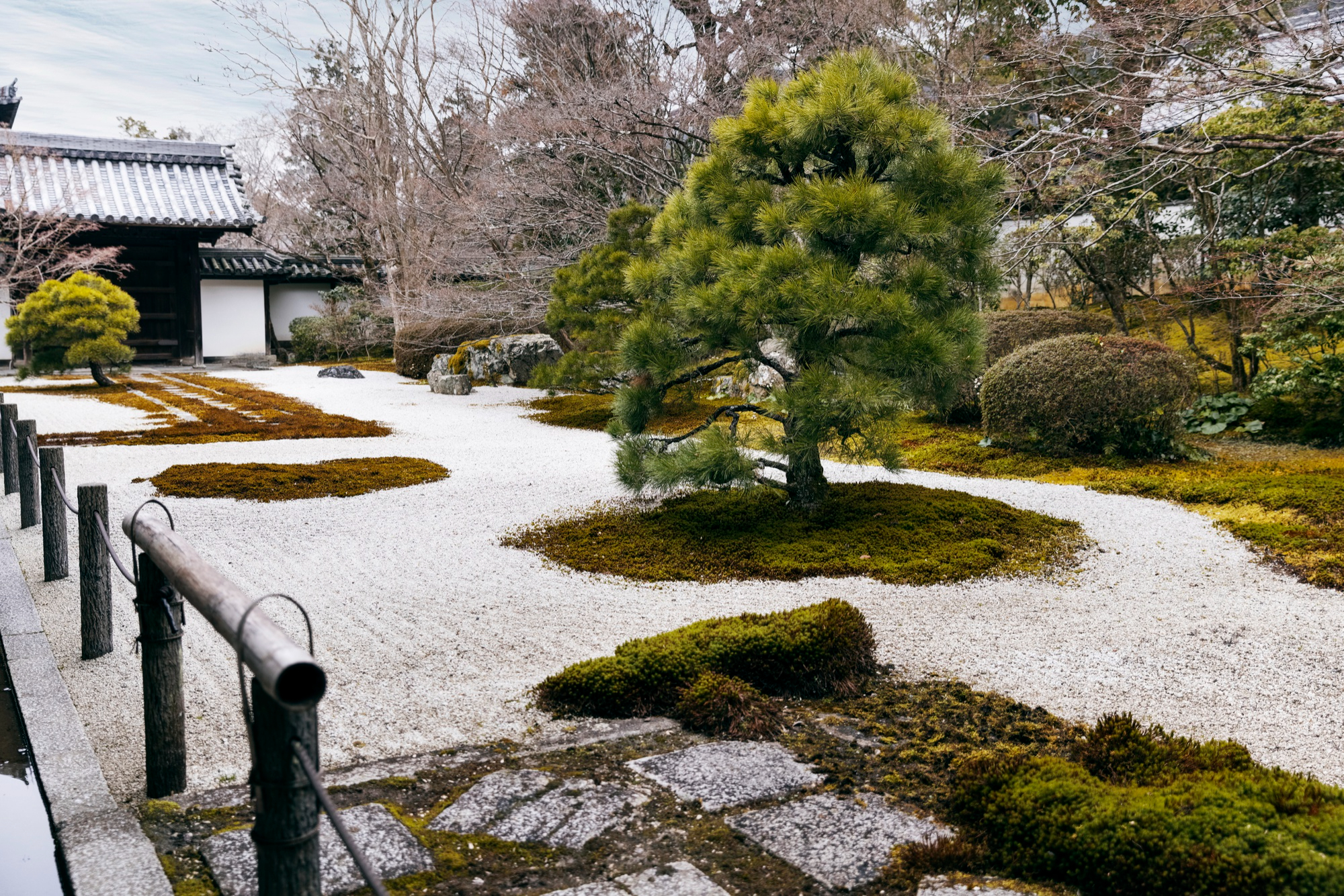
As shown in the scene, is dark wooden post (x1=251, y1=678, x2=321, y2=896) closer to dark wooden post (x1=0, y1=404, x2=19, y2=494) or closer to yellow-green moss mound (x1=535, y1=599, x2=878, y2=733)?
yellow-green moss mound (x1=535, y1=599, x2=878, y2=733)

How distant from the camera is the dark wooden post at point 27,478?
19.8 feet

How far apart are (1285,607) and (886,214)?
2.62 metres

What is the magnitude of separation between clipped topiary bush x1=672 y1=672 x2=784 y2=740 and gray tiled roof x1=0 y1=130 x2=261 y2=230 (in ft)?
62.0

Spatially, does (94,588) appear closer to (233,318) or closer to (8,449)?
(8,449)

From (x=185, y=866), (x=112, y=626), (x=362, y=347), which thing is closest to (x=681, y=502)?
(x=112, y=626)

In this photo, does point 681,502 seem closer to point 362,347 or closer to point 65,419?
point 65,419

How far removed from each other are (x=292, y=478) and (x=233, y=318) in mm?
15448

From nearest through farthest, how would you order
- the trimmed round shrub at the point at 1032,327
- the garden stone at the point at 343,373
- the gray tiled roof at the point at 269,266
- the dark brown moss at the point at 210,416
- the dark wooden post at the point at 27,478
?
the dark wooden post at the point at 27,478
the dark brown moss at the point at 210,416
the trimmed round shrub at the point at 1032,327
the garden stone at the point at 343,373
the gray tiled roof at the point at 269,266

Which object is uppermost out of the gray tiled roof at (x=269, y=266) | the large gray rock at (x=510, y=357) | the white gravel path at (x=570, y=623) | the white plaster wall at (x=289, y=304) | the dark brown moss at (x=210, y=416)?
the gray tiled roof at (x=269, y=266)

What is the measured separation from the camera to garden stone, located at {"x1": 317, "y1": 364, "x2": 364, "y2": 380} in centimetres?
1809

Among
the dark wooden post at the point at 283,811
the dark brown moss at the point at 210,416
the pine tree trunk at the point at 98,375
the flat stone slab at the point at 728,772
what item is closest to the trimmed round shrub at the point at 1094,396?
the flat stone slab at the point at 728,772

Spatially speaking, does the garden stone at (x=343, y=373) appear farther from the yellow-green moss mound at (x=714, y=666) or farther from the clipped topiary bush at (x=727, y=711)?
the clipped topiary bush at (x=727, y=711)

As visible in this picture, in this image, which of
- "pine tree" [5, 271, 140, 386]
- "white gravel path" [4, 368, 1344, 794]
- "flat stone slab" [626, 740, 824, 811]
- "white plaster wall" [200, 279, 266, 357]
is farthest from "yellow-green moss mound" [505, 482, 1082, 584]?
"white plaster wall" [200, 279, 266, 357]

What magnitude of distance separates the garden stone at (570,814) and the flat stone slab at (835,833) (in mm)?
305
